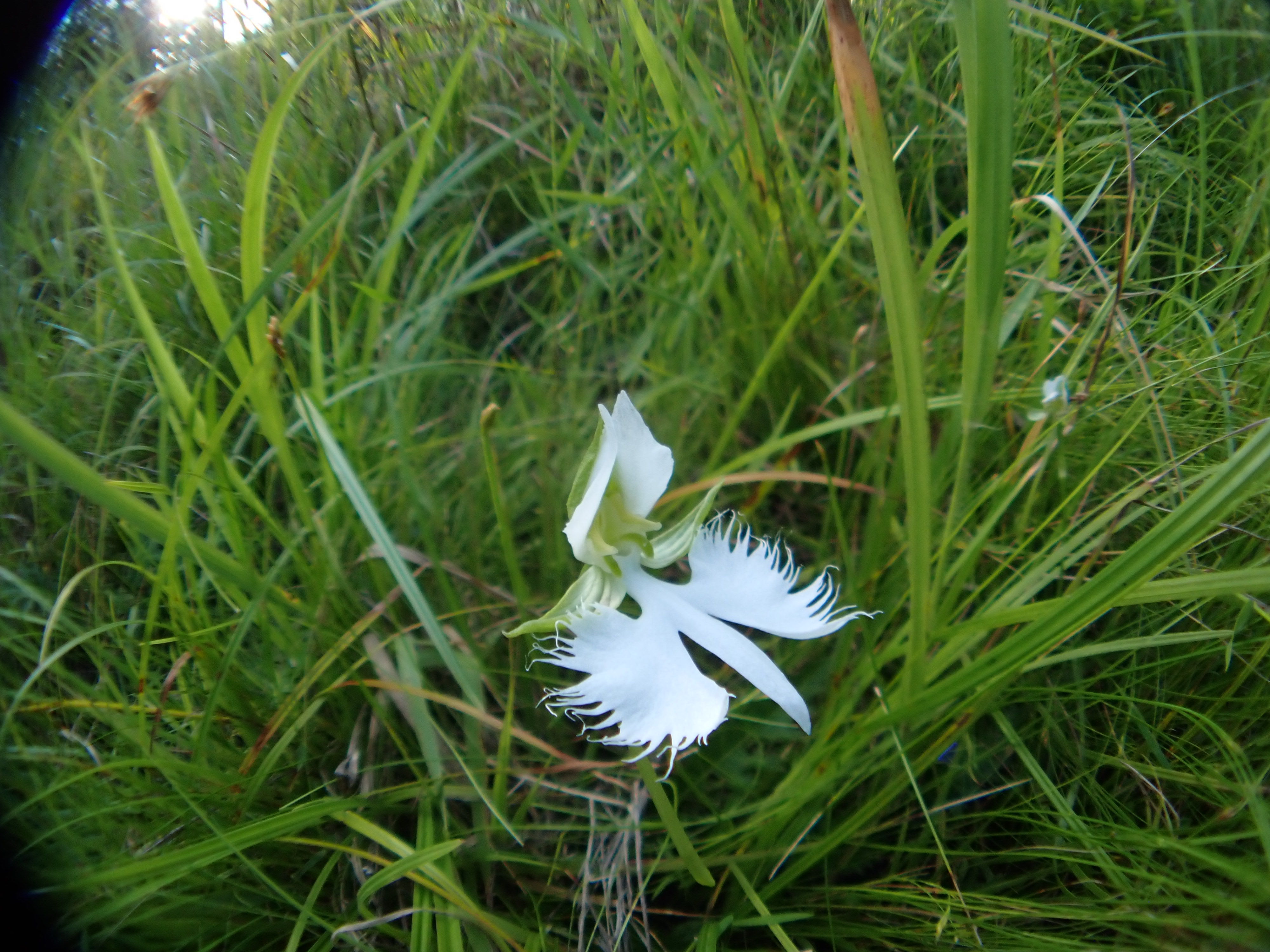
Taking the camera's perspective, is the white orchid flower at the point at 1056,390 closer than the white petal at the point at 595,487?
No

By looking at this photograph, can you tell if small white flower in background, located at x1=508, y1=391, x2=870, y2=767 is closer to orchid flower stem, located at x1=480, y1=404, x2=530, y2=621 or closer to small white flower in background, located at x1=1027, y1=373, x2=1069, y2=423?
orchid flower stem, located at x1=480, y1=404, x2=530, y2=621

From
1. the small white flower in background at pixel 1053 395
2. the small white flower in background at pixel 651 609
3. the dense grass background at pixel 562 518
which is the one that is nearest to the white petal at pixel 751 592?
the small white flower in background at pixel 651 609

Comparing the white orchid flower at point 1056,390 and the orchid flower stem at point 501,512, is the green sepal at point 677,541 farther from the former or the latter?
the white orchid flower at point 1056,390

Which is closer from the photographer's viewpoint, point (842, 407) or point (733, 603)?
point (733, 603)

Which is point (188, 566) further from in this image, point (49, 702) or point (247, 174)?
point (247, 174)

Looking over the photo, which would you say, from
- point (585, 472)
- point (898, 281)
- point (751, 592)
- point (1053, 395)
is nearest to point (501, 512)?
point (585, 472)

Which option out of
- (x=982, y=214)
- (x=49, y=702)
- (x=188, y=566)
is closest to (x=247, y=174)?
(x=188, y=566)

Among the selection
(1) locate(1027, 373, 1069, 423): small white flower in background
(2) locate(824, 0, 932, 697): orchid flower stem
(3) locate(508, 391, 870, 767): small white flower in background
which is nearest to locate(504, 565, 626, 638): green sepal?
(3) locate(508, 391, 870, 767): small white flower in background
